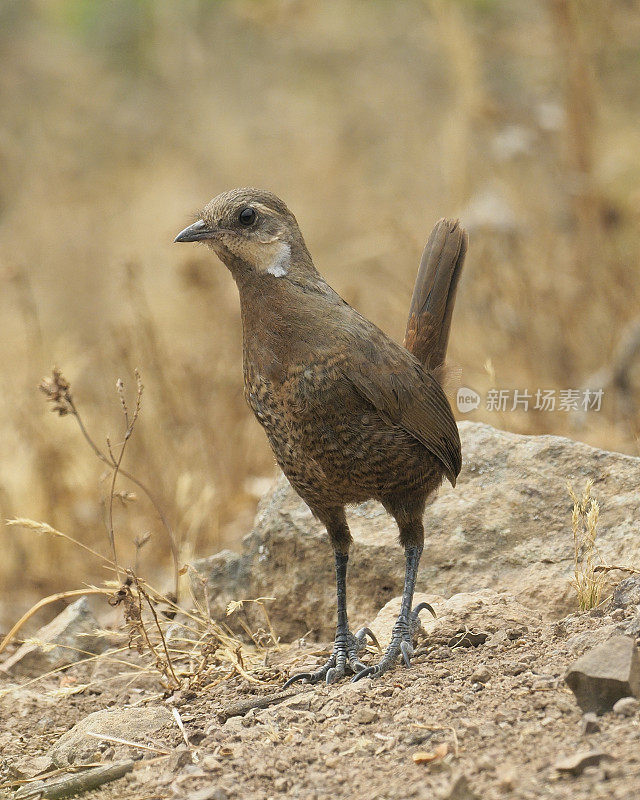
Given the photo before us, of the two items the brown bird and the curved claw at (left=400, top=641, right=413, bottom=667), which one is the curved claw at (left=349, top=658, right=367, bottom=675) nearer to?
the brown bird

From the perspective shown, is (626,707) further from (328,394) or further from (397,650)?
(328,394)

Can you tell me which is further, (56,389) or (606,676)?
(56,389)

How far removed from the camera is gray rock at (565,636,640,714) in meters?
2.20

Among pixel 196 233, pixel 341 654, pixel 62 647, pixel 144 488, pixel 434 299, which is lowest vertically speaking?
pixel 62 647

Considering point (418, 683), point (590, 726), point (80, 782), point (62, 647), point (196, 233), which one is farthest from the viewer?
point (62, 647)

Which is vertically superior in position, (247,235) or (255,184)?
(255,184)

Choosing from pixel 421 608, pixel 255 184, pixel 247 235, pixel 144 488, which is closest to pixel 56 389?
pixel 144 488

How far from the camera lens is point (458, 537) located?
3.78 m

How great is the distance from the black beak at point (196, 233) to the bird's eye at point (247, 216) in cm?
10

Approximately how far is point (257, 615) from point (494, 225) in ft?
9.35

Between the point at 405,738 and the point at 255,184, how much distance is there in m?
10.5

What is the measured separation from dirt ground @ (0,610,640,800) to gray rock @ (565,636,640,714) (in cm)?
5

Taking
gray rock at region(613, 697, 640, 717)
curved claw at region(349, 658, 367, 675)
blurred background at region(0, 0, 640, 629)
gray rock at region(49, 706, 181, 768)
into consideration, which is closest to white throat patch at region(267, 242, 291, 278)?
blurred background at region(0, 0, 640, 629)

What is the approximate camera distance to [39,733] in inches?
132
